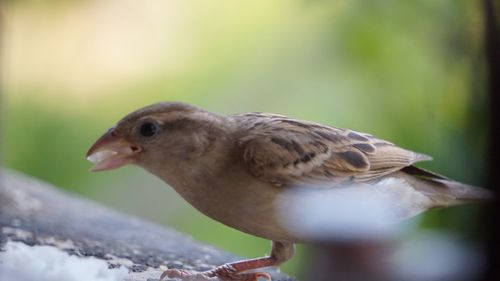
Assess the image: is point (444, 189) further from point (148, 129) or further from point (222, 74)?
point (222, 74)

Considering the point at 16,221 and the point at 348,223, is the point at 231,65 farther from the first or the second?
the point at 348,223

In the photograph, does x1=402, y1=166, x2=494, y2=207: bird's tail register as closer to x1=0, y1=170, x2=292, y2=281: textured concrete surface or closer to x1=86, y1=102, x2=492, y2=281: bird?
x1=86, y1=102, x2=492, y2=281: bird

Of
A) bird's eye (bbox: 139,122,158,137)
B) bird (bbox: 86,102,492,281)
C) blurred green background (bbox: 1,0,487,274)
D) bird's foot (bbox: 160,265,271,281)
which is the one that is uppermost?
blurred green background (bbox: 1,0,487,274)

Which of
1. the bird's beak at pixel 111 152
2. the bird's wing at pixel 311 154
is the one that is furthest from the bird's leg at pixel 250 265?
the bird's beak at pixel 111 152

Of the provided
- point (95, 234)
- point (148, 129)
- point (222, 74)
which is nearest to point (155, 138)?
point (148, 129)

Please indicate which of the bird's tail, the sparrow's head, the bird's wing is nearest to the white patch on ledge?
the sparrow's head

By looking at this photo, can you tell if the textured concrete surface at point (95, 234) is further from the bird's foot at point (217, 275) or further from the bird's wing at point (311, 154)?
the bird's wing at point (311, 154)

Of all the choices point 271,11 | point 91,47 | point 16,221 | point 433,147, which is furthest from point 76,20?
point 433,147

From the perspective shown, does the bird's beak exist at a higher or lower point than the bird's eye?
lower
